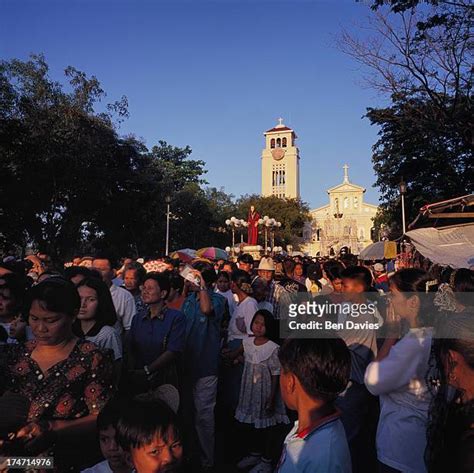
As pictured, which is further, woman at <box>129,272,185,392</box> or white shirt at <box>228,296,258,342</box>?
white shirt at <box>228,296,258,342</box>

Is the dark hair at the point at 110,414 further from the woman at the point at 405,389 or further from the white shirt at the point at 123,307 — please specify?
the white shirt at the point at 123,307

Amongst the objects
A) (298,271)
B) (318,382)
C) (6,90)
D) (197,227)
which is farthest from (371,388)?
(197,227)

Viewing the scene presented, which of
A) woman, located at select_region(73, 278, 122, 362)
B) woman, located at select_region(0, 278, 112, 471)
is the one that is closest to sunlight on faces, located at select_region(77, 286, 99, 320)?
woman, located at select_region(73, 278, 122, 362)

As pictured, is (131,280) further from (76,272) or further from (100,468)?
(100,468)

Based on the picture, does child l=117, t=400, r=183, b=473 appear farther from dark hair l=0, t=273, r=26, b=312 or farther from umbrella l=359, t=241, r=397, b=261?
umbrella l=359, t=241, r=397, b=261

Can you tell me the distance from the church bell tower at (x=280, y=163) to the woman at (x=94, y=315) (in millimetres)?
88308

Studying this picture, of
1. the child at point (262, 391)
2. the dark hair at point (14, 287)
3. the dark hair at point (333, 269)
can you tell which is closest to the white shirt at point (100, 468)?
the dark hair at point (14, 287)

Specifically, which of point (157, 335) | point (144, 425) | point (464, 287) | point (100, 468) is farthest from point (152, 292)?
point (464, 287)

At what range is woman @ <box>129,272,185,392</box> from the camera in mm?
3605

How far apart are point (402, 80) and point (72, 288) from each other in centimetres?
1150

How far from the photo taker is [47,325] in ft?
7.14

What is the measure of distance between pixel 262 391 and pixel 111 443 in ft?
8.31

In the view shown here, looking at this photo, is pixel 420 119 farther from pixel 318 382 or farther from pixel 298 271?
pixel 318 382

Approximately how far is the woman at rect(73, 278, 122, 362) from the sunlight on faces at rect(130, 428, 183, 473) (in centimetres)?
143
